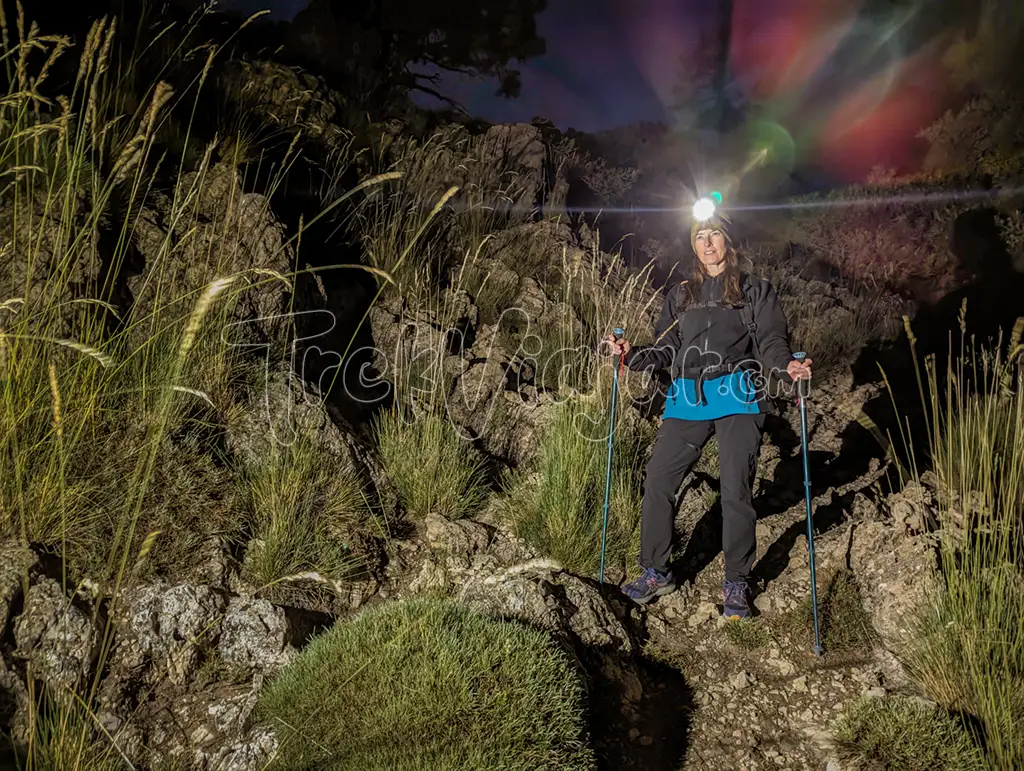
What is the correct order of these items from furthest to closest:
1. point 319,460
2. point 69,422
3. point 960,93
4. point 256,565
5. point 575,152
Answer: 1. point 960,93
2. point 575,152
3. point 319,460
4. point 256,565
5. point 69,422

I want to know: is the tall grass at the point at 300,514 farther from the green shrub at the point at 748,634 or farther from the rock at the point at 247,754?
the green shrub at the point at 748,634

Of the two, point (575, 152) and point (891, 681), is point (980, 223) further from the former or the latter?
point (891, 681)

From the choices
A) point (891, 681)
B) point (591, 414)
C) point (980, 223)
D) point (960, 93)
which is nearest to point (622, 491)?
point (591, 414)

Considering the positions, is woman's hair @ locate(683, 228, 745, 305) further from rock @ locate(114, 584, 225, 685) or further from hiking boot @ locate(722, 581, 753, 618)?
rock @ locate(114, 584, 225, 685)

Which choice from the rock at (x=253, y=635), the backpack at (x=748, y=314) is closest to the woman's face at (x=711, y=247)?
the backpack at (x=748, y=314)

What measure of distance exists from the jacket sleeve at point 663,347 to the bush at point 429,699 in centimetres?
196

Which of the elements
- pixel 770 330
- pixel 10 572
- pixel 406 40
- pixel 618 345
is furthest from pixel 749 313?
pixel 406 40

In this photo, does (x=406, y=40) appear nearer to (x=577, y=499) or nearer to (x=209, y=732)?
(x=577, y=499)

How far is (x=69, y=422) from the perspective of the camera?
3.15 meters

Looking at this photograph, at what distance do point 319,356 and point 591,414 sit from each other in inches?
92.1

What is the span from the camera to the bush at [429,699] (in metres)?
2.44

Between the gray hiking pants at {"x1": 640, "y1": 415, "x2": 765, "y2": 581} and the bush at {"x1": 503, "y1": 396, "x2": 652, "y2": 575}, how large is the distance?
0.39 m

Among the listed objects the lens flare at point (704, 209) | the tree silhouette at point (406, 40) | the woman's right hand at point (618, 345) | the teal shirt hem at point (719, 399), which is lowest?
the teal shirt hem at point (719, 399)

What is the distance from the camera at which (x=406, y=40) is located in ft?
32.6
